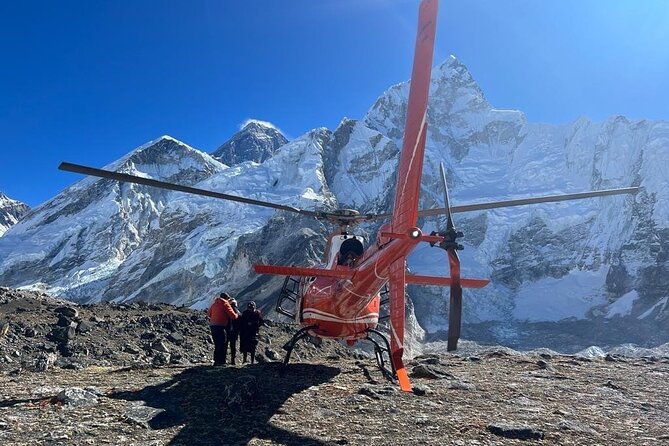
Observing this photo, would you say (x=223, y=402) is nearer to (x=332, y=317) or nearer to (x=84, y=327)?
(x=332, y=317)

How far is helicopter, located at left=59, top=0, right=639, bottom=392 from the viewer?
720 centimetres

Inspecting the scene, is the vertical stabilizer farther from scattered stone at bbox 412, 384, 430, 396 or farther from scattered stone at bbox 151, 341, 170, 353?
scattered stone at bbox 151, 341, 170, 353

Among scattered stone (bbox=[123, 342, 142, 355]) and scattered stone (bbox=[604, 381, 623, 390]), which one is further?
scattered stone (bbox=[123, 342, 142, 355])

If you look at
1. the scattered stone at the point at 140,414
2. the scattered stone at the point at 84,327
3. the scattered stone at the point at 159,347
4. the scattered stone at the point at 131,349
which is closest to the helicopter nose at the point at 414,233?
the scattered stone at the point at 140,414

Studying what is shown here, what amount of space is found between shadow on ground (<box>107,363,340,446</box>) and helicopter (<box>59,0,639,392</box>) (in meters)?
1.47

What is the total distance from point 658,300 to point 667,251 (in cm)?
2186

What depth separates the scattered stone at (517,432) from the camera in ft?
22.4

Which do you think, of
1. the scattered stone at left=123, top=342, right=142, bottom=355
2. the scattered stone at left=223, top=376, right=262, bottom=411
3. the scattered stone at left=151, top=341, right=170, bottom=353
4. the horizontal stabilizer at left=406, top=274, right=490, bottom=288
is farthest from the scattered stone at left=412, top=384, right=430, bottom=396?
the scattered stone at left=151, top=341, right=170, bottom=353

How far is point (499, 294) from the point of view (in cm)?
13500

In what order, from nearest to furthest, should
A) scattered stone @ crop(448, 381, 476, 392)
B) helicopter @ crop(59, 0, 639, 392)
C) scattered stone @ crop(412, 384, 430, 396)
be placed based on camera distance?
helicopter @ crop(59, 0, 639, 392) → scattered stone @ crop(412, 384, 430, 396) → scattered stone @ crop(448, 381, 476, 392)

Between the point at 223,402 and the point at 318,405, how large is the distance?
1.52m

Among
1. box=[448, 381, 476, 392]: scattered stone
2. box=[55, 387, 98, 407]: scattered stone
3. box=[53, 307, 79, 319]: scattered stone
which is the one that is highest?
box=[53, 307, 79, 319]: scattered stone

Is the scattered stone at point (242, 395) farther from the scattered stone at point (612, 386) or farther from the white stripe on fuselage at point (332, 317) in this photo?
→ the scattered stone at point (612, 386)

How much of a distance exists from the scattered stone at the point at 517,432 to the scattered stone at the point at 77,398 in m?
5.71
